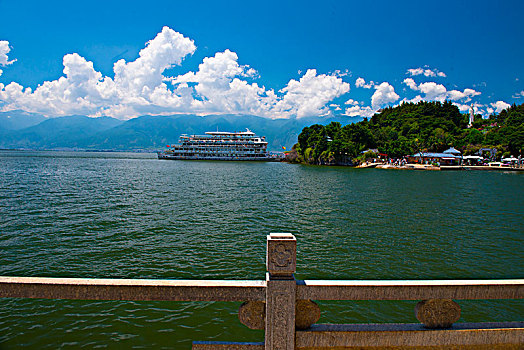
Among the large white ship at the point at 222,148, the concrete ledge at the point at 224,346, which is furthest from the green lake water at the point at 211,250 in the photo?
the large white ship at the point at 222,148

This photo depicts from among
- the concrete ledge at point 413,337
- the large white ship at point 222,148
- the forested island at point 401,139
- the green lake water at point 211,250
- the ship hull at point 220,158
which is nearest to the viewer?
the concrete ledge at point 413,337

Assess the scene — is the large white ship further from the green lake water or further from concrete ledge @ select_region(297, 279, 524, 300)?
concrete ledge @ select_region(297, 279, 524, 300)

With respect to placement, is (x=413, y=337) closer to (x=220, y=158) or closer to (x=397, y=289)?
(x=397, y=289)

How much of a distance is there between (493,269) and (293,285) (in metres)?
11.3

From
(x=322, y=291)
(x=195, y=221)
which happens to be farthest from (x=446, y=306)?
(x=195, y=221)

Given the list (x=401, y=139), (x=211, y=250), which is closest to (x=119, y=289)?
(x=211, y=250)

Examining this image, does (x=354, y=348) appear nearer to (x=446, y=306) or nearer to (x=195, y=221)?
(x=446, y=306)

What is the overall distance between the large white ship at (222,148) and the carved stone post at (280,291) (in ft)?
397

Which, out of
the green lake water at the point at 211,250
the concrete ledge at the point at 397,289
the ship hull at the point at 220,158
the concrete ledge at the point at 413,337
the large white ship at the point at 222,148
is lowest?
the green lake water at the point at 211,250

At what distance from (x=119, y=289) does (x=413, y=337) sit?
4328 mm

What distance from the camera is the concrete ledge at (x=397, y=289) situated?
392cm

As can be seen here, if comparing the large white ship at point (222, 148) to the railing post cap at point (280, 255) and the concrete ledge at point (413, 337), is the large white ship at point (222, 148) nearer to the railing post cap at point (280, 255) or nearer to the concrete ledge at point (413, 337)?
the concrete ledge at point (413, 337)

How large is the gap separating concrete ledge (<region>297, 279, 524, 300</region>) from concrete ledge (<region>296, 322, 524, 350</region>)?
594 millimetres

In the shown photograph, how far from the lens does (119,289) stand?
388 centimetres
